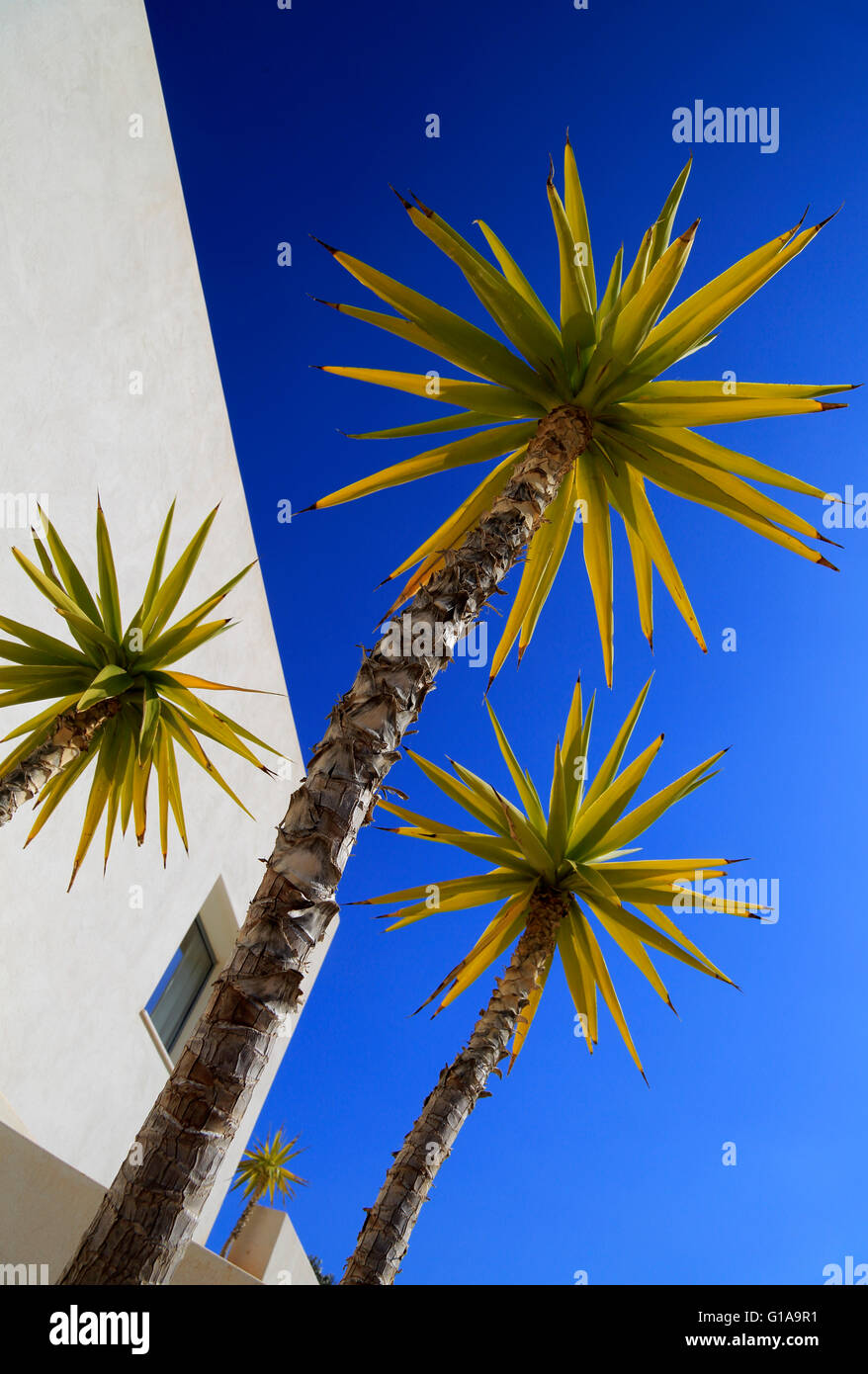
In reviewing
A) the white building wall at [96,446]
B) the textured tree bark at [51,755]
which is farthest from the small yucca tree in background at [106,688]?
the white building wall at [96,446]

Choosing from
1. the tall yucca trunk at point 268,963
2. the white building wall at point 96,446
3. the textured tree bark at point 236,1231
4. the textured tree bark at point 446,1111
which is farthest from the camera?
the textured tree bark at point 236,1231

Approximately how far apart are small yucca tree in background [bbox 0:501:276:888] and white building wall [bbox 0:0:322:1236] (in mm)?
2151

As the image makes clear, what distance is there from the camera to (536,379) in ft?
11.4

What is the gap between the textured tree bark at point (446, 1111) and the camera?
10.2ft

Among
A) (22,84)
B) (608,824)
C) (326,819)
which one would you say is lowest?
(326,819)

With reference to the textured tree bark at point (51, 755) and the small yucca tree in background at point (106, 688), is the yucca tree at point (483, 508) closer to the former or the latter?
the small yucca tree in background at point (106, 688)

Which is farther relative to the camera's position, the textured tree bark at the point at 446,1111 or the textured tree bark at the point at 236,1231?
the textured tree bark at the point at 236,1231

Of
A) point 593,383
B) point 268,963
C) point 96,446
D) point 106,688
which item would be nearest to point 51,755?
point 106,688

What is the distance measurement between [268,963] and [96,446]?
294 inches

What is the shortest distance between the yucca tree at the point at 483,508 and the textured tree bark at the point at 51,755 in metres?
→ 2.37

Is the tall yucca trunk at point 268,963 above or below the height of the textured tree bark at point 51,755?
below
